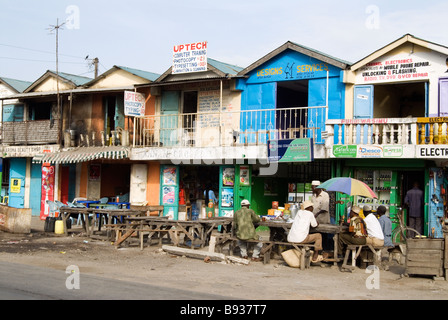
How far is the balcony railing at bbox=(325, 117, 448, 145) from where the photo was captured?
45.0 feet

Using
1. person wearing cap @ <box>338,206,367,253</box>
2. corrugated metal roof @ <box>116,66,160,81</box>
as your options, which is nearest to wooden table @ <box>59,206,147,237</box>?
corrugated metal roof @ <box>116,66,160,81</box>

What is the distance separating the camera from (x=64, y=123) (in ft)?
74.1

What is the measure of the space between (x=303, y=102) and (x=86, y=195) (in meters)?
9.78

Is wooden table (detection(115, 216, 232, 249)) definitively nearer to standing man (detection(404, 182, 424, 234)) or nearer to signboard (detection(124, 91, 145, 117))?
standing man (detection(404, 182, 424, 234))

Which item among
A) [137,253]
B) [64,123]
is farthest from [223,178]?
[64,123]

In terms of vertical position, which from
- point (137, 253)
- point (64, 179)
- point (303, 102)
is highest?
point (303, 102)

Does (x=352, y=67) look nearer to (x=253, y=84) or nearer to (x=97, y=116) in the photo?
(x=253, y=84)

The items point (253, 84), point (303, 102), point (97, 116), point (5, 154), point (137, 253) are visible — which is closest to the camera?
point (137, 253)

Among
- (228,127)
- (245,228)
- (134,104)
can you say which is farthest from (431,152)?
(134,104)

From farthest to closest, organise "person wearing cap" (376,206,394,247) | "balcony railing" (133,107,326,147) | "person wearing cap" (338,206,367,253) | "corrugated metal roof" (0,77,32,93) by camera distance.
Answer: "corrugated metal roof" (0,77,32,93)
"balcony railing" (133,107,326,147)
"person wearing cap" (376,206,394,247)
"person wearing cap" (338,206,367,253)

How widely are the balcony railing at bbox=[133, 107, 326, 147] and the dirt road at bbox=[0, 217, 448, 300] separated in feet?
17.0

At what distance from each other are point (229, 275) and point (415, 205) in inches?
253

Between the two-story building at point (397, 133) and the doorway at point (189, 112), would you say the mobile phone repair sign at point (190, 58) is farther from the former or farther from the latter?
the two-story building at point (397, 133)
